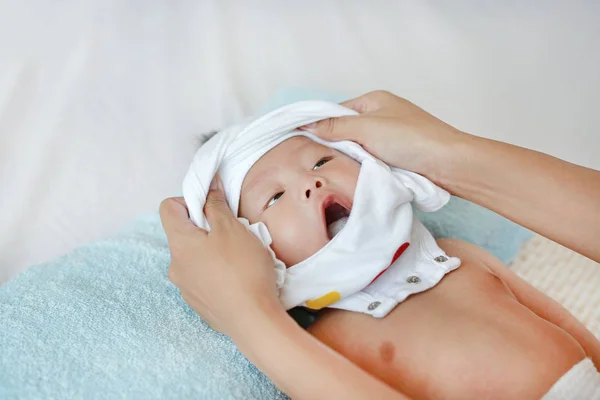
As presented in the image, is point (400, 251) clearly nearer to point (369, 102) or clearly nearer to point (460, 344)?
point (460, 344)

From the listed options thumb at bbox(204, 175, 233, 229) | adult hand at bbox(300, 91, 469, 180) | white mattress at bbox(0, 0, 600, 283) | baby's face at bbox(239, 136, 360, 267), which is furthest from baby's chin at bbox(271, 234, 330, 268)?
white mattress at bbox(0, 0, 600, 283)

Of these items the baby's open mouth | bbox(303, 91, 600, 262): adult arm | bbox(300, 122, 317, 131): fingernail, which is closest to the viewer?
bbox(303, 91, 600, 262): adult arm

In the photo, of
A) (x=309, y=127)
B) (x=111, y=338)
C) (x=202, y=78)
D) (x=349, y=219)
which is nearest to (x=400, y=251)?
(x=349, y=219)

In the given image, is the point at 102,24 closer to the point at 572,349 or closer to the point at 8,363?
the point at 8,363

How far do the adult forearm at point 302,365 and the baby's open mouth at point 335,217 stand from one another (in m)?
0.28

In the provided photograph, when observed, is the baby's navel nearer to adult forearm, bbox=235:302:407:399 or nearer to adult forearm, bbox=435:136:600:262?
adult forearm, bbox=235:302:407:399

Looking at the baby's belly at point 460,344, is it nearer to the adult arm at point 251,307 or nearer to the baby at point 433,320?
the baby at point 433,320

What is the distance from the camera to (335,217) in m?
1.27

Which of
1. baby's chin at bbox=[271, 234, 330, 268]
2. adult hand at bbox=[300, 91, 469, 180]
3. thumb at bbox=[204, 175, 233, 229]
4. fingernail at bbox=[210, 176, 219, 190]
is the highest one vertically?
adult hand at bbox=[300, 91, 469, 180]

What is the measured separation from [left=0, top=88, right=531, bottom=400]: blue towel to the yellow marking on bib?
0.14m

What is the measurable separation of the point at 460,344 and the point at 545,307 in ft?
0.94

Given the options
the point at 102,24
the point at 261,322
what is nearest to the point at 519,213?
the point at 261,322

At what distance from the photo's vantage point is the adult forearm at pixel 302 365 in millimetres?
912

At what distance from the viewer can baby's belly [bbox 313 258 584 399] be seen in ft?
3.39
